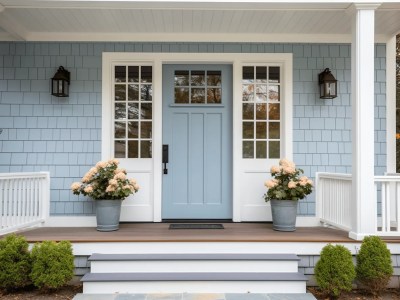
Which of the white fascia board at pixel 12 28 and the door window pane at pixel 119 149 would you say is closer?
the white fascia board at pixel 12 28

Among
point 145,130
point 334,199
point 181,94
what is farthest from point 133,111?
point 334,199

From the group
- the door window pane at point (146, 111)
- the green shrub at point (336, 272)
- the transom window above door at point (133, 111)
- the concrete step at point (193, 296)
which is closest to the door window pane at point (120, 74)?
the transom window above door at point (133, 111)

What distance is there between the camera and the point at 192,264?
3.66 m

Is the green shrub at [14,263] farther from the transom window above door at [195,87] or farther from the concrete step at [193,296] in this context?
the transom window above door at [195,87]

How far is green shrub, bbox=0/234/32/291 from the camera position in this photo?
347 cm

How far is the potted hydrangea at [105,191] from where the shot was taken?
169 inches

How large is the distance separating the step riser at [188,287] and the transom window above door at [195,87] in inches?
100

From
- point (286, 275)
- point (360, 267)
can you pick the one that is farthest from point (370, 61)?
point (286, 275)

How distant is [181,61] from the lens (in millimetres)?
5066

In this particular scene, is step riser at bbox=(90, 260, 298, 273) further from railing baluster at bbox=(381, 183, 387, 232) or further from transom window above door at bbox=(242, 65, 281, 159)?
transom window above door at bbox=(242, 65, 281, 159)

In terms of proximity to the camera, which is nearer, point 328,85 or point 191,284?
point 191,284

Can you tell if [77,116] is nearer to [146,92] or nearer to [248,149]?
[146,92]

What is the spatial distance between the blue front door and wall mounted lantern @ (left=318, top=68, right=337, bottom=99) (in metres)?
1.23

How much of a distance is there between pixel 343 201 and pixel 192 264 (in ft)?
6.15
